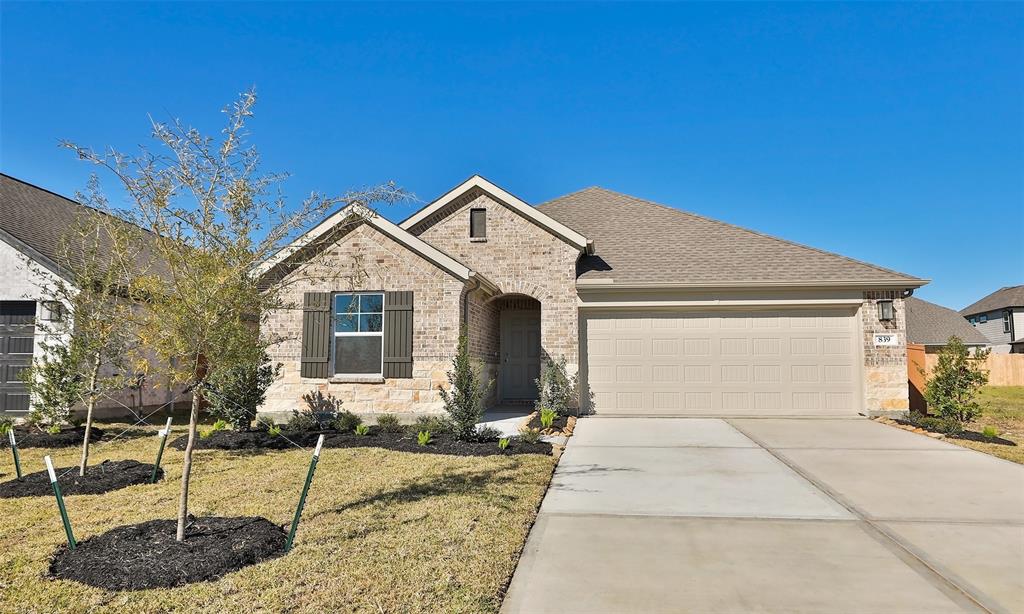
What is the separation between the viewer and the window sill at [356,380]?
433 inches

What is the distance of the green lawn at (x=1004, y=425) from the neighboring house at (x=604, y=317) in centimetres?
185

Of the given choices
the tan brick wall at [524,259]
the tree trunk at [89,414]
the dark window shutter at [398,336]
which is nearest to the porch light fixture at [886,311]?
the tan brick wall at [524,259]

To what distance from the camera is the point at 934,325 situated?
31.0 m

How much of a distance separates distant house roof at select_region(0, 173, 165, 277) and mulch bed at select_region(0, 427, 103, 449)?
9.93 feet

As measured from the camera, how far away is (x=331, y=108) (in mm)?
12039

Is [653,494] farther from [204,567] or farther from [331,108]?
[331,108]

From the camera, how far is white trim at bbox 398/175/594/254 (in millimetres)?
12898

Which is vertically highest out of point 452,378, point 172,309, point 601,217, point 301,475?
point 601,217

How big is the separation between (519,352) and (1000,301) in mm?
43788

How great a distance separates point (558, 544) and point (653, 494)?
1920 millimetres

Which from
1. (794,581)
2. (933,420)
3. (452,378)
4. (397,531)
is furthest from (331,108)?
(933,420)

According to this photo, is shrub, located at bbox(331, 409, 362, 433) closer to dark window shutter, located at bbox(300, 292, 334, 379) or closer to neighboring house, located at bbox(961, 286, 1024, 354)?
dark window shutter, located at bbox(300, 292, 334, 379)

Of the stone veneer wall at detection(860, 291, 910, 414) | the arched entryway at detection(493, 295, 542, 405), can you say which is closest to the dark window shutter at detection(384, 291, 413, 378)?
the arched entryway at detection(493, 295, 542, 405)

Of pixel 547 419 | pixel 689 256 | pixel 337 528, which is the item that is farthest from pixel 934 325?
pixel 337 528
